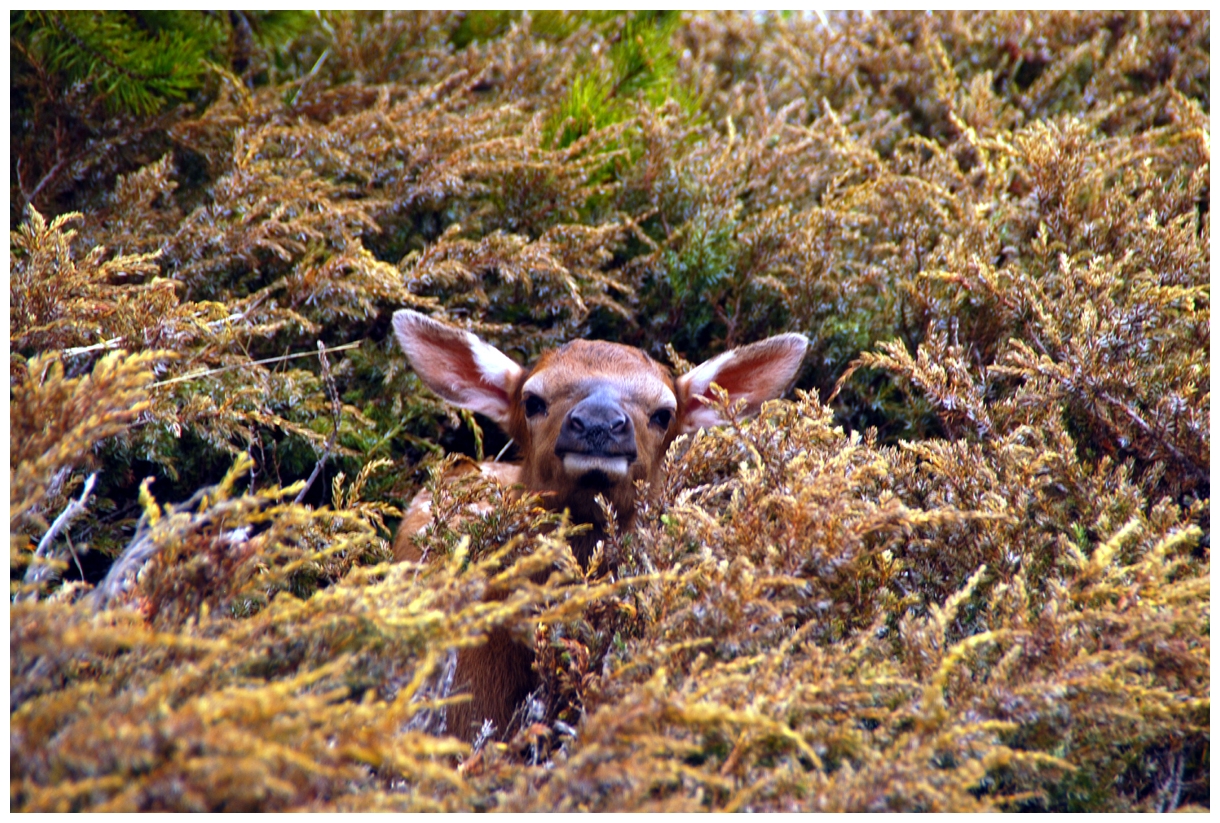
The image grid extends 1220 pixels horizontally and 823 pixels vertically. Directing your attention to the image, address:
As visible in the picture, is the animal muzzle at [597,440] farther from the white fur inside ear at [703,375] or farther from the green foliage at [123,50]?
the green foliage at [123,50]

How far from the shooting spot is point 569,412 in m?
3.30

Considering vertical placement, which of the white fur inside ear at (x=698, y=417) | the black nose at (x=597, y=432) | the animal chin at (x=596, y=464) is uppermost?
the black nose at (x=597, y=432)

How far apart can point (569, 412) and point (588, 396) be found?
11 centimetres

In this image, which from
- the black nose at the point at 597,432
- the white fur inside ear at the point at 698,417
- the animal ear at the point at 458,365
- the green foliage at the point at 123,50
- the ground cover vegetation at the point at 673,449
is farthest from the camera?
the green foliage at the point at 123,50

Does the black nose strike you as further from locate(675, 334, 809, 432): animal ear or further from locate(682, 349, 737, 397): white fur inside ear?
locate(682, 349, 737, 397): white fur inside ear

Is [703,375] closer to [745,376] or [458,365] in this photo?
[745,376]

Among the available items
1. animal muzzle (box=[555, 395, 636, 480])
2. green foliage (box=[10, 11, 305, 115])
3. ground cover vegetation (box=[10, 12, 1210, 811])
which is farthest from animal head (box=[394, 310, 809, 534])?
green foliage (box=[10, 11, 305, 115])

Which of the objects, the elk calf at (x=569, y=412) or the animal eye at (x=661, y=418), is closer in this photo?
the elk calf at (x=569, y=412)

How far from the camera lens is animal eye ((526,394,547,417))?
11.8ft

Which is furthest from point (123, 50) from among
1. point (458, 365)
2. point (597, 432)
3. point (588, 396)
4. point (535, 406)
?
point (597, 432)

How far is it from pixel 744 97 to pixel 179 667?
16.4ft

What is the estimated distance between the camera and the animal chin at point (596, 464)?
3.23m

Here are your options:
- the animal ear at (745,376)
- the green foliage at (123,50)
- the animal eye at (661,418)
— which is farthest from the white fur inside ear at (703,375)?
the green foliage at (123,50)

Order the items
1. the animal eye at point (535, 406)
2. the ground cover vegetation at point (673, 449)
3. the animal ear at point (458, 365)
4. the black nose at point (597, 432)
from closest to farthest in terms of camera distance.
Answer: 1. the ground cover vegetation at point (673, 449)
2. the black nose at point (597, 432)
3. the animal eye at point (535, 406)
4. the animal ear at point (458, 365)
